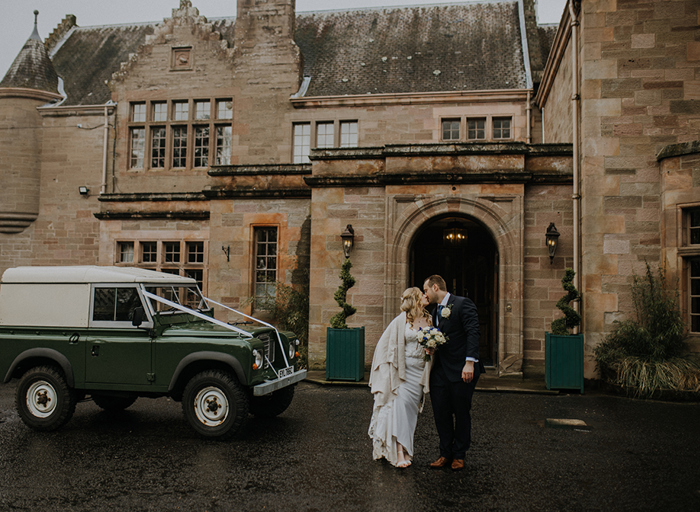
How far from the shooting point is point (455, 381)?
17.1 ft

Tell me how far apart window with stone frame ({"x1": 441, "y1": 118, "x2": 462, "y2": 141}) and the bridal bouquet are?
1166cm

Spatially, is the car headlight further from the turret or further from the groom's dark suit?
the turret

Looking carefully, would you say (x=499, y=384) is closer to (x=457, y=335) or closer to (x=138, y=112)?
(x=457, y=335)

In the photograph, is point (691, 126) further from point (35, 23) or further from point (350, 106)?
point (35, 23)

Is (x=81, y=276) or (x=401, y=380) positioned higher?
(x=81, y=276)

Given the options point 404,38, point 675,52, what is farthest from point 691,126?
point 404,38

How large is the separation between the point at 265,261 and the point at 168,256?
3.20 meters

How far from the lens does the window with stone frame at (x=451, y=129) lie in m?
15.9

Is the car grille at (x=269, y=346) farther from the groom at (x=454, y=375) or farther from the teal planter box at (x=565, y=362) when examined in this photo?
the teal planter box at (x=565, y=362)

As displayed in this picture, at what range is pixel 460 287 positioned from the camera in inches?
536

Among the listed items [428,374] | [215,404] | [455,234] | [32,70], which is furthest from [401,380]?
[32,70]

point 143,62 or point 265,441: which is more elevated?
point 143,62

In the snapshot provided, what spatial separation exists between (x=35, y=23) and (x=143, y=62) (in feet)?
16.4

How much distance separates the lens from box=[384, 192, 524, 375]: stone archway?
10.3 m
